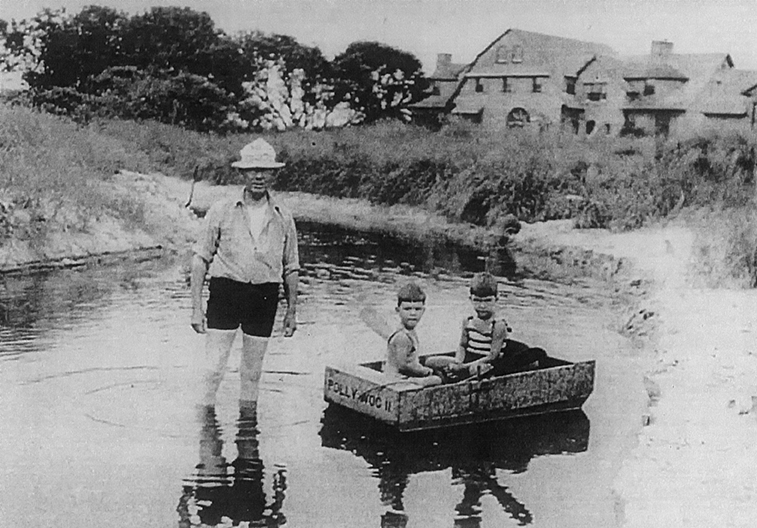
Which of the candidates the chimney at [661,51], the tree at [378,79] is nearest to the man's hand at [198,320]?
the tree at [378,79]

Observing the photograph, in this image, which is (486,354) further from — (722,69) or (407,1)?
(722,69)

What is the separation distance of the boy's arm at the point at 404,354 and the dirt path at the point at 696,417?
0.94 metres

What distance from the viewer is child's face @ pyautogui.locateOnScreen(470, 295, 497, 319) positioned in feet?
15.2

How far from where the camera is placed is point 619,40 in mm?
5652

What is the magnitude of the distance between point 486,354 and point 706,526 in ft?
3.95

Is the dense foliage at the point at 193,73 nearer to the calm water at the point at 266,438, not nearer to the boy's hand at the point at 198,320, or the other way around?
the calm water at the point at 266,438

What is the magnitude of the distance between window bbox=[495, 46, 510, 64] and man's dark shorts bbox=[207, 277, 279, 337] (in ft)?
7.58

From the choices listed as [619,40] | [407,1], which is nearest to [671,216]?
[619,40]

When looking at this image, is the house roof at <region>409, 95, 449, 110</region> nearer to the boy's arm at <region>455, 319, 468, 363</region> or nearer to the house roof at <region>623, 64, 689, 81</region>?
the house roof at <region>623, 64, 689, 81</region>

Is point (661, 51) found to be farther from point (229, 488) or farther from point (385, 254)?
point (229, 488)

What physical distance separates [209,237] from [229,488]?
108 centimetres

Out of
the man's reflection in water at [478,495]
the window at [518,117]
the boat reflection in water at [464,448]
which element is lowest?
the man's reflection in water at [478,495]

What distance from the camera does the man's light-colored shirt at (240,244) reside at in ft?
14.5

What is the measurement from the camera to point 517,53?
6.27 m
